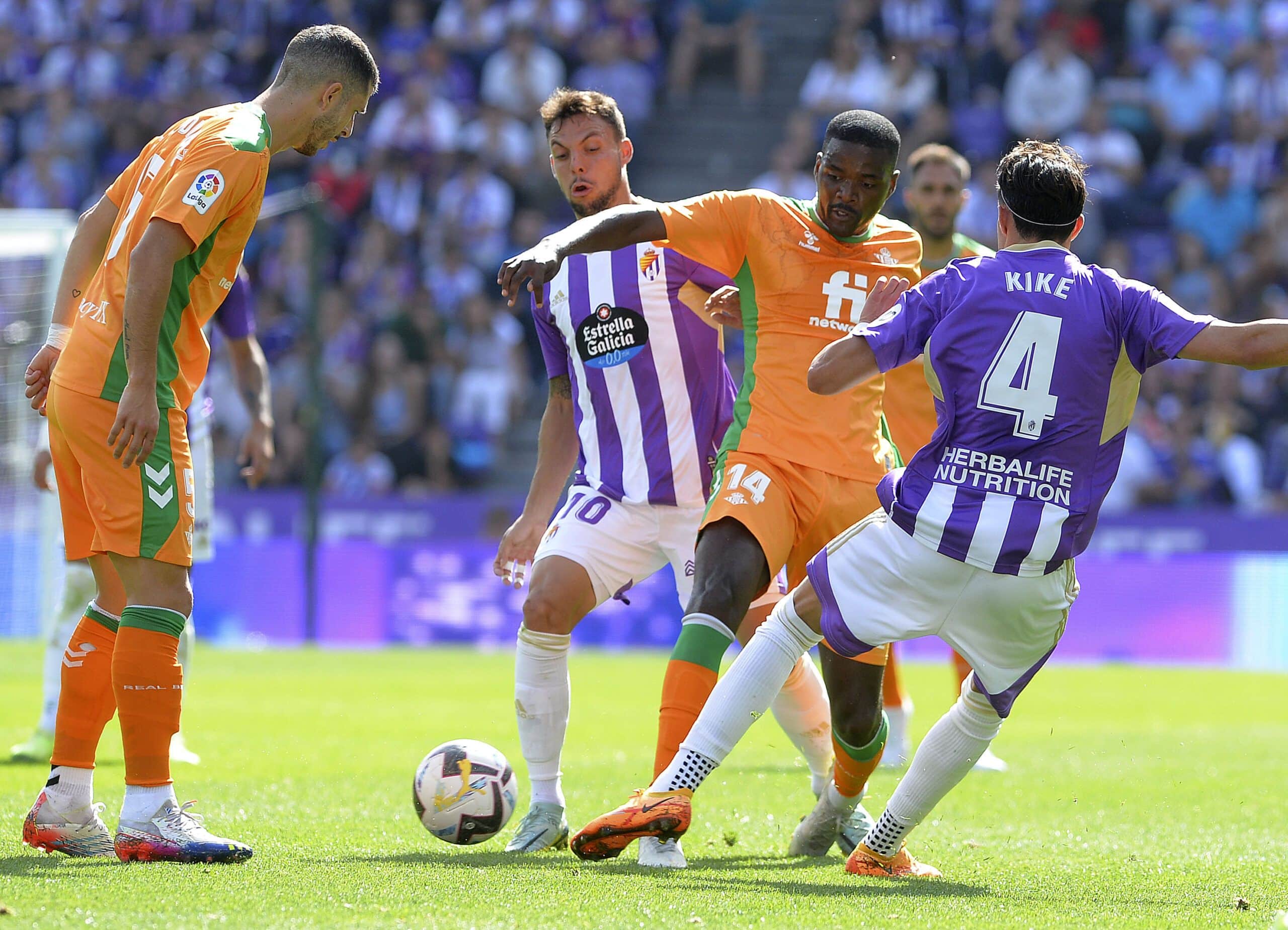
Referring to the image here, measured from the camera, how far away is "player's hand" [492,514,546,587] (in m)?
6.23

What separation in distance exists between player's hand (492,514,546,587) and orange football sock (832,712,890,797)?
4.64ft

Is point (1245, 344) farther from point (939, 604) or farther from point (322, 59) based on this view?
point (322, 59)

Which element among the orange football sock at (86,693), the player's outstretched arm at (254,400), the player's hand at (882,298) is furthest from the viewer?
the player's outstretched arm at (254,400)

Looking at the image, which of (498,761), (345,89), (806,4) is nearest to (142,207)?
(345,89)

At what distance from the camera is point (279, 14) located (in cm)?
2297

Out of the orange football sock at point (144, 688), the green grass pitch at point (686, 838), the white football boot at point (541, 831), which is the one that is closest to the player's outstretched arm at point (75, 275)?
the orange football sock at point (144, 688)

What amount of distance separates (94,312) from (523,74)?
16.9m

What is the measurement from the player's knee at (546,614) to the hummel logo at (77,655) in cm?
147

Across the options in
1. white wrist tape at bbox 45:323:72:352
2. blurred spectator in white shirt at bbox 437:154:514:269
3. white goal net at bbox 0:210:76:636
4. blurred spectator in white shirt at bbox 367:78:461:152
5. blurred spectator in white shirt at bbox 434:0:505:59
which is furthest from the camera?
blurred spectator in white shirt at bbox 434:0:505:59

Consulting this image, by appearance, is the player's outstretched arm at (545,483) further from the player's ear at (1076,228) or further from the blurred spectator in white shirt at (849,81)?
the blurred spectator in white shirt at (849,81)

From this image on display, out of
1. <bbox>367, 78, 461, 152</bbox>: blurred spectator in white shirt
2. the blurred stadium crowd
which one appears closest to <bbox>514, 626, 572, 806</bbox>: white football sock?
the blurred stadium crowd

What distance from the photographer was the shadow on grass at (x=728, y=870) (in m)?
4.76

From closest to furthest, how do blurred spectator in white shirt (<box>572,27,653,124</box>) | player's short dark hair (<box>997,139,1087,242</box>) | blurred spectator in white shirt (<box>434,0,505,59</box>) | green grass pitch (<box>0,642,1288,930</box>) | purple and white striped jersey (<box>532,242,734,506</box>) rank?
green grass pitch (<box>0,642,1288,930</box>) → player's short dark hair (<box>997,139,1087,242</box>) → purple and white striped jersey (<box>532,242,734,506</box>) → blurred spectator in white shirt (<box>572,27,653,124</box>) → blurred spectator in white shirt (<box>434,0,505,59</box>)

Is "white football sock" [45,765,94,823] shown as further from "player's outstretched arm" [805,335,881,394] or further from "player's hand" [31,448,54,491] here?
"player's outstretched arm" [805,335,881,394]
